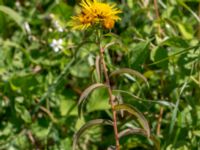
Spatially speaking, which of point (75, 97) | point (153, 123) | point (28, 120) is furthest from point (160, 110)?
point (28, 120)

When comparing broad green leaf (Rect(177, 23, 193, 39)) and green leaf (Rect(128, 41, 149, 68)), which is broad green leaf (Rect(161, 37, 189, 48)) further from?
broad green leaf (Rect(177, 23, 193, 39))

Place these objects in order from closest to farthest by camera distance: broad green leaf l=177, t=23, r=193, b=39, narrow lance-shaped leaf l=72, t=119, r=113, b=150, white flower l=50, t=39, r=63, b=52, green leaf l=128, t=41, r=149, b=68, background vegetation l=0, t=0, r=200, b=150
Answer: narrow lance-shaped leaf l=72, t=119, r=113, b=150
green leaf l=128, t=41, r=149, b=68
background vegetation l=0, t=0, r=200, b=150
broad green leaf l=177, t=23, r=193, b=39
white flower l=50, t=39, r=63, b=52

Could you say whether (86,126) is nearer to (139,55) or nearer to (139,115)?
(139,115)

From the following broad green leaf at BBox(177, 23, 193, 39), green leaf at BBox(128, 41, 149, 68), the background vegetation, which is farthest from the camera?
broad green leaf at BBox(177, 23, 193, 39)

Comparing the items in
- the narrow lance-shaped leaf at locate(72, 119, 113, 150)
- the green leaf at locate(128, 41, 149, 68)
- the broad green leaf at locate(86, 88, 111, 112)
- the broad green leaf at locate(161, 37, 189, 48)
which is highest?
the broad green leaf at locate(161, 37, 189, 48)

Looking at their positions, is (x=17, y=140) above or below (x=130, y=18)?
below

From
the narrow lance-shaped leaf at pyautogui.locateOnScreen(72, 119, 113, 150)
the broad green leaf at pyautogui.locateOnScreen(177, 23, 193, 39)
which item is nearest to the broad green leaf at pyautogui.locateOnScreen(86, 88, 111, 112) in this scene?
the broad green leaf at pyautogui.locateOnScreen(177, 23, 193, 39)

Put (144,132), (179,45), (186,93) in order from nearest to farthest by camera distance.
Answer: (144,132) → (179,45) → (186,93)

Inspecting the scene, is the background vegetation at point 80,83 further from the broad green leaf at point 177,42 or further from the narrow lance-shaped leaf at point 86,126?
the narrow lance-shaped leaf at point 86,126

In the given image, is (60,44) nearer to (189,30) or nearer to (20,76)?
(20,76)
